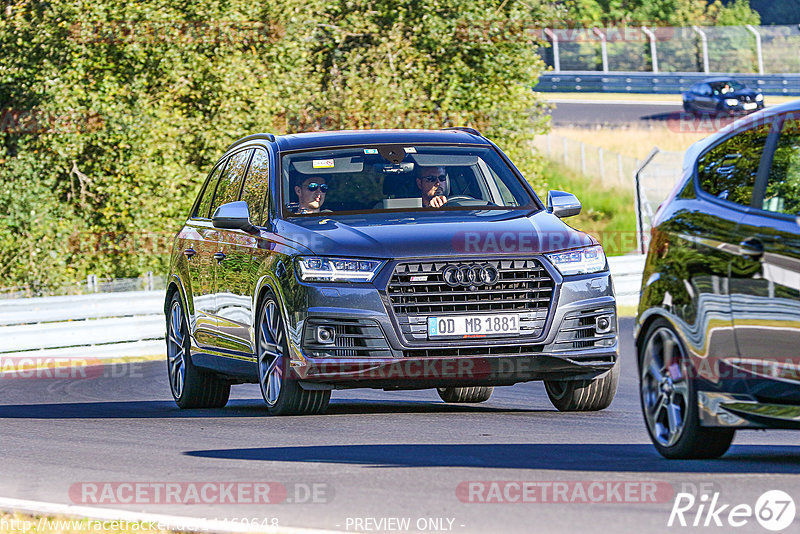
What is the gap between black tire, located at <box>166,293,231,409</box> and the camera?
13086 millimetres

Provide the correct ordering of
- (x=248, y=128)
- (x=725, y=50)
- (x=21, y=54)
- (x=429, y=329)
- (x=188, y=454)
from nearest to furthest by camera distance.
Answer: (x=188, y=454)
(x=429, y=329)
(x=21, y=54)
(x=248, y=128)
(x=725, y=50)

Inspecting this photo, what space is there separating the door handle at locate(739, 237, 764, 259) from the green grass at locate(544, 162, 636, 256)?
119 ft

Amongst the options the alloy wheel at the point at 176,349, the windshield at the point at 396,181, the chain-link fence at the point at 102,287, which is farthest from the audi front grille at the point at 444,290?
the chain-link fence at the point at 102,287

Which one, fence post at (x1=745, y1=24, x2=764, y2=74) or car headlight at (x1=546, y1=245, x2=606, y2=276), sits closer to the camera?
car headlight at (x1=546, y1=245, x2=606, y2=276)

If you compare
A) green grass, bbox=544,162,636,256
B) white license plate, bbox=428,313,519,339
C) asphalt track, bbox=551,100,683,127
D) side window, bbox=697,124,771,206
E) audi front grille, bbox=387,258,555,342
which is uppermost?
side window, bbox=697,124,771,206

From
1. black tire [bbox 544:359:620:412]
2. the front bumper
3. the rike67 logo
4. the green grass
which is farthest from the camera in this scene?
the green grass

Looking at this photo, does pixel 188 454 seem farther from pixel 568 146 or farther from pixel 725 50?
pixel 725 50

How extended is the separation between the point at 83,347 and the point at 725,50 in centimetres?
5228

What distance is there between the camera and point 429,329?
1034cm

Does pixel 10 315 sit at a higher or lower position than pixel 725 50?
higher

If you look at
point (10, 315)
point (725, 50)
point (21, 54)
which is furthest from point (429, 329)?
point (725, 50)

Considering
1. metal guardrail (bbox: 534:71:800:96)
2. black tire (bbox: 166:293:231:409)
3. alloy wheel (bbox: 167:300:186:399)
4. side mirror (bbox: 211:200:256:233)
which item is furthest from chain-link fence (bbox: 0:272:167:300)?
metal guardrail (bbox: 534:71:800:96)

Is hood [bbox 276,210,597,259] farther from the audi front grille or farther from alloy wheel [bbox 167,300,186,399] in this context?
alloy wheel [bbox 167,300,186,399]

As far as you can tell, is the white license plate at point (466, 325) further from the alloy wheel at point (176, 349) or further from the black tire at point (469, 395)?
the alloy wheel at point (176, 349)
